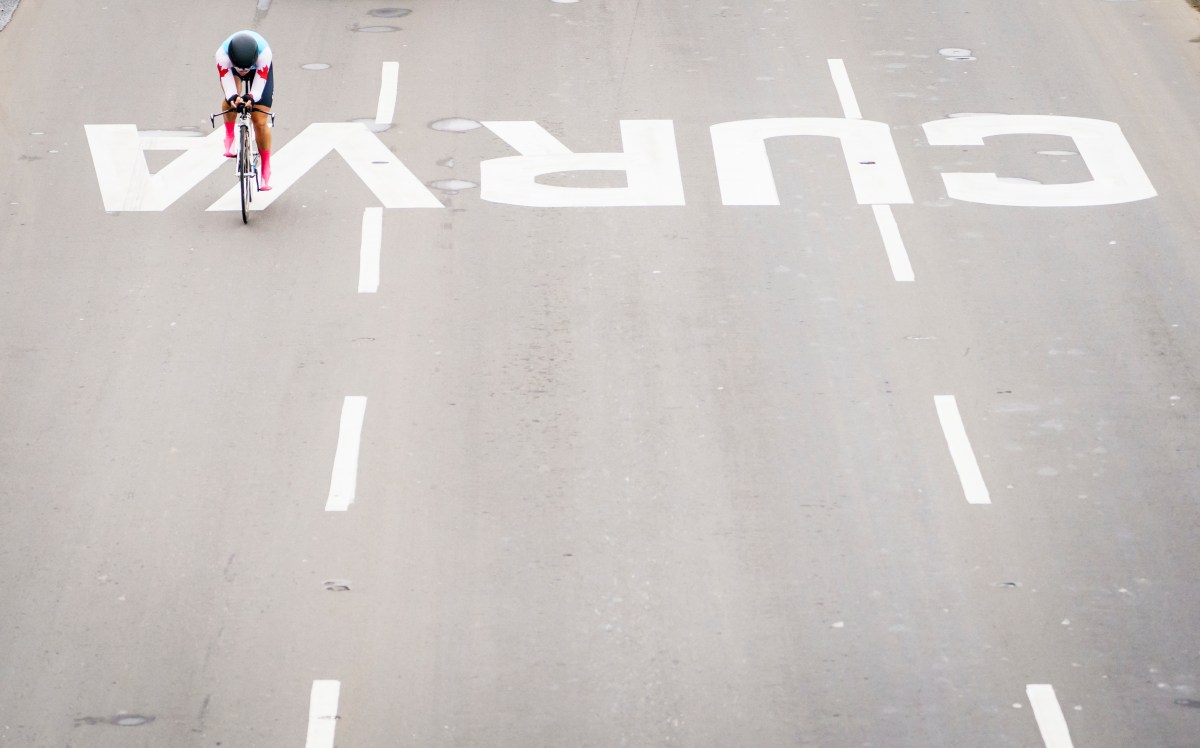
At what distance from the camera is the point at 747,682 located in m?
9.04

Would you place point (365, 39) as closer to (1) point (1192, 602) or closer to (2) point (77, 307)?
(2) point (77, 307)

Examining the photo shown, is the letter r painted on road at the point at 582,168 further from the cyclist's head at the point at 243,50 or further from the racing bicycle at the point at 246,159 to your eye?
the cyclist's head at the point at 243,50

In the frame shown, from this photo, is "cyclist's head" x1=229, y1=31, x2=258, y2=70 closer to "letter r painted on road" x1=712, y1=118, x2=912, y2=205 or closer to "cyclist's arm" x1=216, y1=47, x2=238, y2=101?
"cyclist's arm" x1=216, y1=47, x2=238, y2=101

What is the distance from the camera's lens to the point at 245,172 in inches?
552

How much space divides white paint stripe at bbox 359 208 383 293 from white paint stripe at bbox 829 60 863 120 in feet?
16.8

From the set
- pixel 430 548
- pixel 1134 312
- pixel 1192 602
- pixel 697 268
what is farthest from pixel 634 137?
pixel 1192 602

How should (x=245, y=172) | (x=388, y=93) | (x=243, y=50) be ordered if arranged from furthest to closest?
(x=388, y=93), (x=245, y=172), (x=243, y=50)

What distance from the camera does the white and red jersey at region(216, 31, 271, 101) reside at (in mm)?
13711

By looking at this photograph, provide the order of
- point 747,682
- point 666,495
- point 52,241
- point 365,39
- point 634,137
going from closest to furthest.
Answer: point 747,682 < point 666,495 < point 52,241 < point 634,137 < point 365,39

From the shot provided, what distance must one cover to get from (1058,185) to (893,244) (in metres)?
2.15

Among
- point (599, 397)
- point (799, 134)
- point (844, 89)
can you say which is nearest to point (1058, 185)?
point (799, 134)

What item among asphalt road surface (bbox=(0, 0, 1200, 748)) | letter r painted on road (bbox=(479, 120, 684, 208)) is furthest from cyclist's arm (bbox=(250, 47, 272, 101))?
letter r painted on road (bbox=(479, 120, 684, 208))

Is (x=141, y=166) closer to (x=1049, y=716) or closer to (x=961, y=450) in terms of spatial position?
(x=961, y=450)

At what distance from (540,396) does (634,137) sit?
4.82 m
